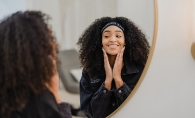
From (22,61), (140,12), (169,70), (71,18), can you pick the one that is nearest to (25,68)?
(22,61)

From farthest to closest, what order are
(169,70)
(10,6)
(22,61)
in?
(169,70) < (10,6) < (22,61)

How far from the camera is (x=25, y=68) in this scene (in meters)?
0.88

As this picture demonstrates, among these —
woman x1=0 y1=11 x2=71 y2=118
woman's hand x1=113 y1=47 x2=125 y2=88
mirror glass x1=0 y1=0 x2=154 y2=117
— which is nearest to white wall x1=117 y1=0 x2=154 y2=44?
mirror glass x1=0 y1=0 x2=154 y2=117

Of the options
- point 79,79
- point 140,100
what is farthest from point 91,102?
point 140,100

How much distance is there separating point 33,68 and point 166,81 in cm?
54

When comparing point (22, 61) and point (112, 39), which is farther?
point (112, 39)

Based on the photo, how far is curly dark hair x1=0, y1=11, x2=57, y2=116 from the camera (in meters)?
0.87

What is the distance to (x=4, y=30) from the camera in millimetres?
Answer: 886

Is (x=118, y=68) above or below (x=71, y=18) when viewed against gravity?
below

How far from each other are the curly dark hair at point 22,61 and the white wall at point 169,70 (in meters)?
0.39

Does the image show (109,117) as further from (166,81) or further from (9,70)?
(9,70)

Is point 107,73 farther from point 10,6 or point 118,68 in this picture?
point 10,6

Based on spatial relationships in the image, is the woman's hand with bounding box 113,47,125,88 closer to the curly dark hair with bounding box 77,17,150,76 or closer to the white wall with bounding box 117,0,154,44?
the curly dark hair with bounding box 77,17,150,76

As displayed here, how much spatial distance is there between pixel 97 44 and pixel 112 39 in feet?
0.18
